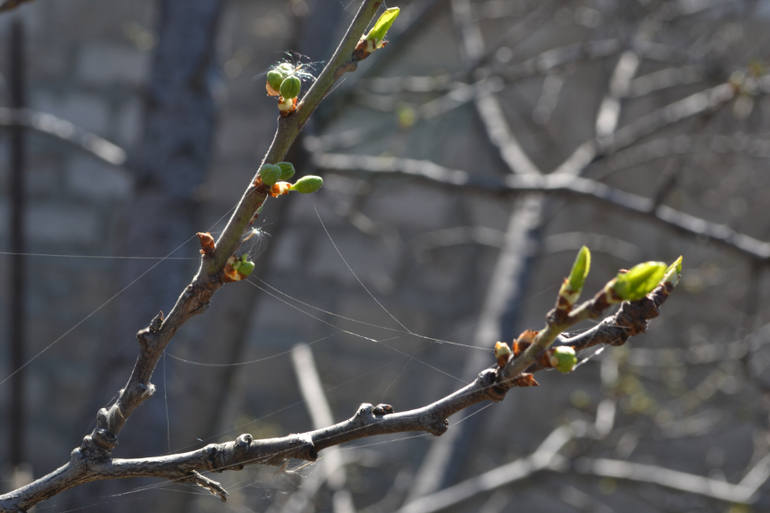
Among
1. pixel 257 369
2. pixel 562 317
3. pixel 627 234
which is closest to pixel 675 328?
pixel 627 234

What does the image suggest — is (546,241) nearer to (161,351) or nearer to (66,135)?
(66,135)

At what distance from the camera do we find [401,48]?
2572 millimetres

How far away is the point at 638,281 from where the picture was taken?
2.11ft

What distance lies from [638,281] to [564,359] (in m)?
0.09

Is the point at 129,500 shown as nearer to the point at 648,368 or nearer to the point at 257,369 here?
the point at 257,369

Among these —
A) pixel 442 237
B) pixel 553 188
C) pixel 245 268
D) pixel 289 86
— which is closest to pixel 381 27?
pixel 289 86

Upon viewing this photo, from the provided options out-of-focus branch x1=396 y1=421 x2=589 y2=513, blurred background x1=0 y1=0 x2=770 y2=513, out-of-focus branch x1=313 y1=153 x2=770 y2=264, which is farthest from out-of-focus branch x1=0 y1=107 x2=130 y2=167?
out-of-focus branch x1=396 y1=421 x2=589 y2=513

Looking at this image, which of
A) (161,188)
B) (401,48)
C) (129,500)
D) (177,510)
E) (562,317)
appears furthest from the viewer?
(401,48)

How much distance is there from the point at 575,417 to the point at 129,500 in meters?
2.51

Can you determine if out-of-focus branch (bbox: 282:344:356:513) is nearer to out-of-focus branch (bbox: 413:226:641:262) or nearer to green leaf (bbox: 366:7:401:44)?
out-of-focus branch (bbox: 413:226:641:262)

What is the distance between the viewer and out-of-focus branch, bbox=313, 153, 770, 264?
1729 millimetres

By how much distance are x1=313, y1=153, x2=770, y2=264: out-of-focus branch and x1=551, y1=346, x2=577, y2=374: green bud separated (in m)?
1.17

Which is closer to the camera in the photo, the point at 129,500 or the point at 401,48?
the point at 129,500

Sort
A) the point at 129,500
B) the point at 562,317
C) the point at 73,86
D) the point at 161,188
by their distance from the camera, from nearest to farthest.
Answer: the point at 562,317, the point at 129,500, the point at 161,188, the point at 73,86
